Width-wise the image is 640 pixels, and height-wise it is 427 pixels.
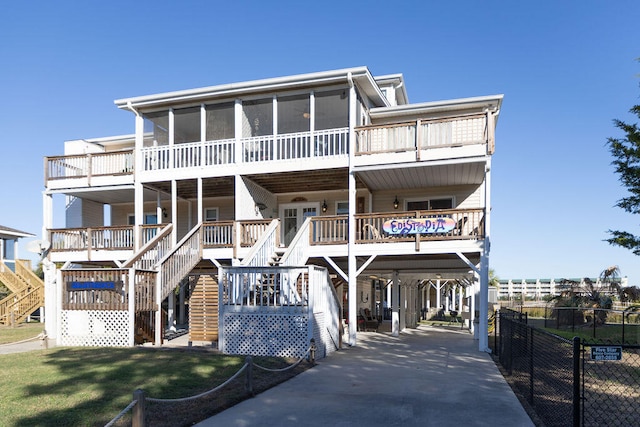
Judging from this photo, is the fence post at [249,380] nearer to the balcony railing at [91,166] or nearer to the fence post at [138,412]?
the fence post at [138,412]

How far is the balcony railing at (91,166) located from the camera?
19.3 m

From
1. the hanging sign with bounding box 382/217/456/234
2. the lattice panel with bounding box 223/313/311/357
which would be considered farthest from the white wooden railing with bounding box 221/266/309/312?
the hanging sign with bounding box 382/217/456/234

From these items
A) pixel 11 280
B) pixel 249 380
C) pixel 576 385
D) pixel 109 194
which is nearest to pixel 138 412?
pixel 249 380

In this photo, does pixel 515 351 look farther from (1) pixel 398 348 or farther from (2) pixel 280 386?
(2) pixel 280 386

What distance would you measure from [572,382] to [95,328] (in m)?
11.7

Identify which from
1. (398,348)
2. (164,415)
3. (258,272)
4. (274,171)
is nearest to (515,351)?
(398,348)

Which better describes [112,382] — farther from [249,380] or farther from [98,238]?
[98,238]

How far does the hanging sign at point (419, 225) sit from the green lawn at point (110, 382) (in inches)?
222

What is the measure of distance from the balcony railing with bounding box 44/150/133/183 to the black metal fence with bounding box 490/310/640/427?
1472 centimetres

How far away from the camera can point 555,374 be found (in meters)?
11.1

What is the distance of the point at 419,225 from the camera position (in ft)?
50.4

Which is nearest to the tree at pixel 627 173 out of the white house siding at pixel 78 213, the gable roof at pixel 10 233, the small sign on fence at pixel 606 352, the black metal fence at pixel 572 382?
the black metal fence at pixel 572 382

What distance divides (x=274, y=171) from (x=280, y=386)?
9161mm

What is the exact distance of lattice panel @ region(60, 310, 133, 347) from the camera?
13.6 metres
